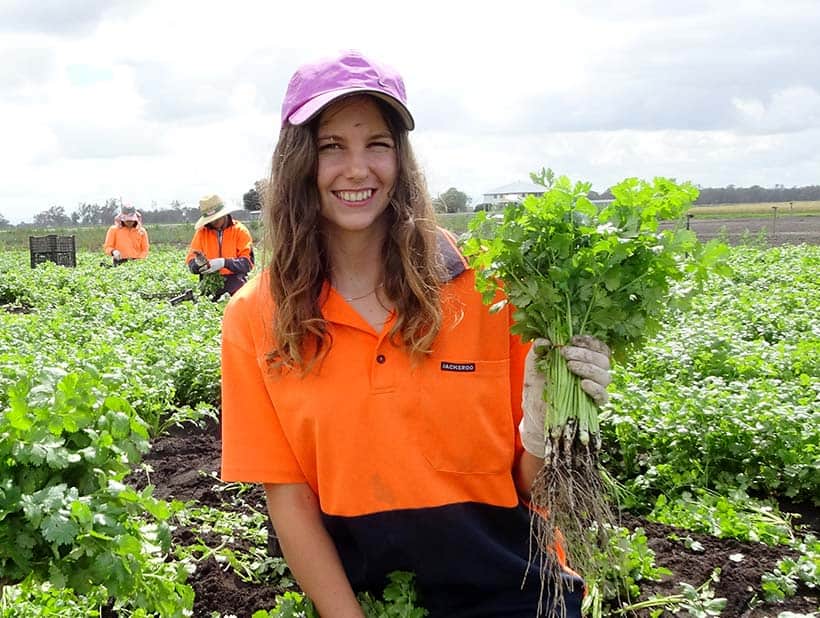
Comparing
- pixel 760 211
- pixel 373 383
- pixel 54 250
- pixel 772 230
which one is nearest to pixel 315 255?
pixel 373 383

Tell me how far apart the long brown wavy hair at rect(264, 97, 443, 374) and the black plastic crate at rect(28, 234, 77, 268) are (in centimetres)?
1673

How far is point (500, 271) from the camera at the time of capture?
209cm

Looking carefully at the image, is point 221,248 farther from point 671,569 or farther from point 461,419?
point 461,419

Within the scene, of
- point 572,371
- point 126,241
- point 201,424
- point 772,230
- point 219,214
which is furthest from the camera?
point 772,230

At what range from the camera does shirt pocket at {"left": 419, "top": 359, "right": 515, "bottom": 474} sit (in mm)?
2170

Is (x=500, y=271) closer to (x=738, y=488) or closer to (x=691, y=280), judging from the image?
(x=691, y=280)

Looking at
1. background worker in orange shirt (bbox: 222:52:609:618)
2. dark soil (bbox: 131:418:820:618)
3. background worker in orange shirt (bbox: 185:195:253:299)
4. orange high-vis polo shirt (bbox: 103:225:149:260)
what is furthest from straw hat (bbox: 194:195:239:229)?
orange high-vis polo shirt (bbox: 103:225:149:260)

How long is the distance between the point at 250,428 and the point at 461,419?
0.60 meters

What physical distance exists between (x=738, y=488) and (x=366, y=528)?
2303 millimetres

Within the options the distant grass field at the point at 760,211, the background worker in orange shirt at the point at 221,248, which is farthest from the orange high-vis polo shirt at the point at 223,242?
the distant grass field at the point at 760,211

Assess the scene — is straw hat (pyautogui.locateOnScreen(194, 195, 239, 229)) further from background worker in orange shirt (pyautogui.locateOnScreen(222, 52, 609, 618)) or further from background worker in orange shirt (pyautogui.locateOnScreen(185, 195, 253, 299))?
background worker in orange shirt (pyautogui.locateOnScreen(222, 52, 609, 618))

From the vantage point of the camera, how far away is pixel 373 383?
2166 mm

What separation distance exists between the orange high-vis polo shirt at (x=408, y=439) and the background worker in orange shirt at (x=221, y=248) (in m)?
6.71

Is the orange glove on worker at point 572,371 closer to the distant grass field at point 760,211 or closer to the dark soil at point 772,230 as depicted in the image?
the dark soil at point 772,230
